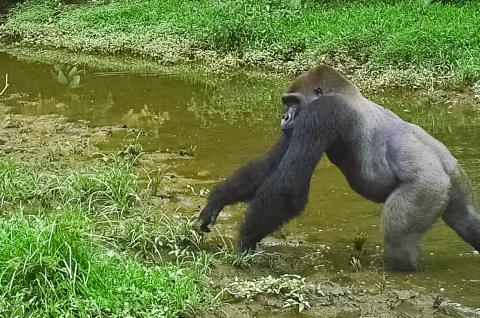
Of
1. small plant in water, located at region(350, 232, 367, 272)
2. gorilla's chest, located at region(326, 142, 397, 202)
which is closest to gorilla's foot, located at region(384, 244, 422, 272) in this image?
small plant in water, located at region(350, 232, 367, 272)

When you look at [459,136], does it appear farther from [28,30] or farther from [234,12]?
[28,30]

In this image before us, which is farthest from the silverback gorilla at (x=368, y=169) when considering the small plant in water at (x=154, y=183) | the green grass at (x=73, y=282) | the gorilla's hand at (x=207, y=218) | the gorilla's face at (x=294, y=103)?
the small plant in water at (x=154, y=183)

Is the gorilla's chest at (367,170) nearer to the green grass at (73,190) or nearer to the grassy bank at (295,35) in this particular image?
the green grass at (73,190)

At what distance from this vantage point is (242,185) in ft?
17.4

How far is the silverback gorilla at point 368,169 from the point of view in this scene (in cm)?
471

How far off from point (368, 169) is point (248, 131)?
3.85m

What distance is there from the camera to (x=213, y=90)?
1112 centimetres

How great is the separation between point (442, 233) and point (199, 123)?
13.4 ft

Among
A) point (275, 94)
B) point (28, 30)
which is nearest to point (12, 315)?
point (275, 94)

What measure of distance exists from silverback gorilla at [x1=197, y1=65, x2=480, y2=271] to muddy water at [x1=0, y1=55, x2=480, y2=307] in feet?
0.98

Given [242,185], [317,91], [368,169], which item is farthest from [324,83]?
[242,185]

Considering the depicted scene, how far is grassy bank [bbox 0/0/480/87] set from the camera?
1052 centimetres

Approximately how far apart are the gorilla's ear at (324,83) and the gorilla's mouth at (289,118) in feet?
0.43

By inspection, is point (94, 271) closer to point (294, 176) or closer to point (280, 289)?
point (280, 289)
